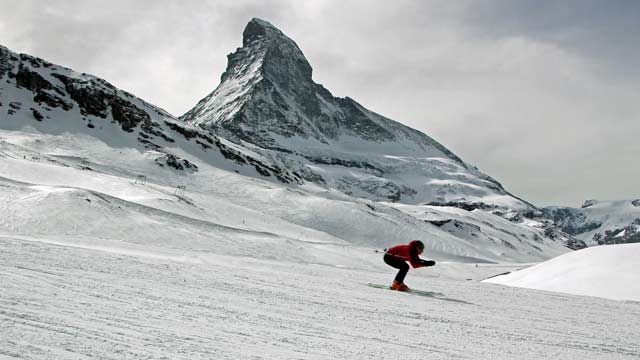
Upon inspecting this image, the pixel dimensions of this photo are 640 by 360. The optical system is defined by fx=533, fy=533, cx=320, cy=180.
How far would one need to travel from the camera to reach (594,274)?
55.9 ft

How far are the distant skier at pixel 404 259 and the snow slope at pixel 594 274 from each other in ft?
20.8

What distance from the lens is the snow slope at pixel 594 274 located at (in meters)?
15.7

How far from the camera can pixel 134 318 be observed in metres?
6.87

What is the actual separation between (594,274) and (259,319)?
13391 mm

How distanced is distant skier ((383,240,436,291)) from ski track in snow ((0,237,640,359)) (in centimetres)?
71

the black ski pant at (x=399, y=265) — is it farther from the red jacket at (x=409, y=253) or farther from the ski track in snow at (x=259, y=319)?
the ski track in snow at (x=259, y=319)

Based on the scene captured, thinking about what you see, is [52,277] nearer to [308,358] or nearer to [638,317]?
[308,358]

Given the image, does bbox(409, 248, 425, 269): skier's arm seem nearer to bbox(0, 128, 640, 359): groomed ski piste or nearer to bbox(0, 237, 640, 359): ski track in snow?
bbox(0, 128, 640, 359): groomed ski piste

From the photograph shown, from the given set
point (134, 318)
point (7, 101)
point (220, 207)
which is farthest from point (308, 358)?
point (7, 101)

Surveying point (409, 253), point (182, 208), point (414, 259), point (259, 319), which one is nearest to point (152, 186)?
point (182, 208)

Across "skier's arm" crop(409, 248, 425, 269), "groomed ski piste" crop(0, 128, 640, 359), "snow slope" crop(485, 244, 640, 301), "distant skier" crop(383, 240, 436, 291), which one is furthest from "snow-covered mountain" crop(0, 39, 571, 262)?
"skier's arm" crop(409, 248, 425, 269)

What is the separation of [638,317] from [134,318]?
9.62 meters

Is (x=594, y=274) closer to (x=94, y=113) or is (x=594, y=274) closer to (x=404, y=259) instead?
(x=404, y=259)


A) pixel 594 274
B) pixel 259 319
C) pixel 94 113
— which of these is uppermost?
pixel 94 113
